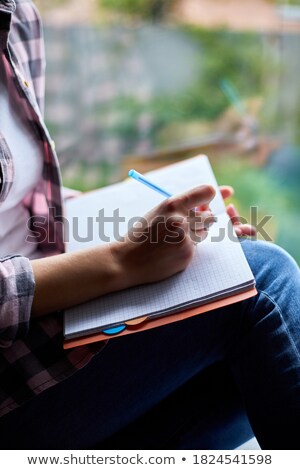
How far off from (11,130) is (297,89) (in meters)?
0.81

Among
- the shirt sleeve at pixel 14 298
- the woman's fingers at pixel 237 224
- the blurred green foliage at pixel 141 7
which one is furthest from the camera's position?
the blurred green foliage at pixel 141 7

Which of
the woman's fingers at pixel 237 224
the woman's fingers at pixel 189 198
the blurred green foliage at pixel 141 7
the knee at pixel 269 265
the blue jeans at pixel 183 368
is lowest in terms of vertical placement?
the blue jeans at pixel 183 368

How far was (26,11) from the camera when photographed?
0.66 m

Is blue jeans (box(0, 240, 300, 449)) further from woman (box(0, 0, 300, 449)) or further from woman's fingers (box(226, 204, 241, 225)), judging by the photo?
woman's fingers (box(226, 204, 241, 225))

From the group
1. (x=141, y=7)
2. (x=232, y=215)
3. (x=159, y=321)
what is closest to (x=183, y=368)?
(x=159, y=321)

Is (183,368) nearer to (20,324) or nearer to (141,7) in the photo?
(20,324)

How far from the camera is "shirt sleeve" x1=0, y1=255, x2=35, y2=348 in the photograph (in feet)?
1.67

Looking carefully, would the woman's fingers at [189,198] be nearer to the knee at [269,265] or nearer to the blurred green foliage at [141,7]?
the knee at [269,265]

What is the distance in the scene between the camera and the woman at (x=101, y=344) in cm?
54

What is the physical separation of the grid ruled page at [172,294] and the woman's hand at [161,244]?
1 centimetres

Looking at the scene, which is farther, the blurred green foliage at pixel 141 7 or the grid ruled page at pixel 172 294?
the blurred green foliage at pixel 141 7

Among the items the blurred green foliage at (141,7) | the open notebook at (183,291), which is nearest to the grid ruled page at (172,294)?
the open notebook at (183,291)

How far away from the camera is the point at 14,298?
513 millimetres

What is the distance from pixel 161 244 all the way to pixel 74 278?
10cm
